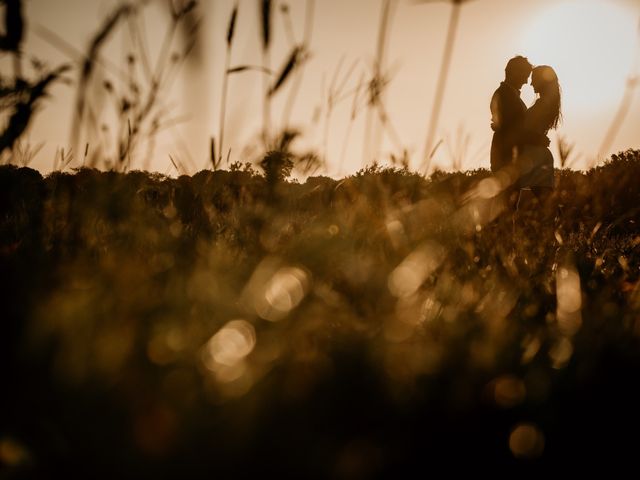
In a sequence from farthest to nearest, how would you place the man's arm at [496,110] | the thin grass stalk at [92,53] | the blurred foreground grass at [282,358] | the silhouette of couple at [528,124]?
the silhouette of couple at [528,124] < the man's arm at [496,110] < the thin grass stalk at [92,53] < the blurred foreground grass at [282,358]

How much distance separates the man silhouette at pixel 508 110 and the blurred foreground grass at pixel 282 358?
8.77 feet

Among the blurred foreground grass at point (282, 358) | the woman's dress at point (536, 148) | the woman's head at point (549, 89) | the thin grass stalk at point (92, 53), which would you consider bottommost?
the blurred foreground grass at point (282, 358)

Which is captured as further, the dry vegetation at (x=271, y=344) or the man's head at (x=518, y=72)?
the man's head at (x=518, y=72)

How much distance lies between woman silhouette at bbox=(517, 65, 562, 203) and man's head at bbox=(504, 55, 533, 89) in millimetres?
115

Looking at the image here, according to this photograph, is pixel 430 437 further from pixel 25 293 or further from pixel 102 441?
pixel 25 293

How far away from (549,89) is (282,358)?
4.24 metres

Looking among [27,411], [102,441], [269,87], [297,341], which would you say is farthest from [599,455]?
[269,87]

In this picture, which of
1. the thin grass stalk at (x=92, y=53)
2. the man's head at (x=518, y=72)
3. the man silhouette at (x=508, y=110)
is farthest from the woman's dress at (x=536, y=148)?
the thin grass stalk at (x=92, y=53)

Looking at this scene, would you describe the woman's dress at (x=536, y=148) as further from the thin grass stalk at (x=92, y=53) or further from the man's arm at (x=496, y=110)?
the thin grass stalk at (x=92, y=53)

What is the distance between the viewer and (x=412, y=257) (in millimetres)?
1537

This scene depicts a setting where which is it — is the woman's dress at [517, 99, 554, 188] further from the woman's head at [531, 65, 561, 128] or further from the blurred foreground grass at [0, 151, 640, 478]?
the blurred foreground grass at [0, 151, 640, 478]

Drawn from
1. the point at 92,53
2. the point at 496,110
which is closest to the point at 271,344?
the point at 92,53

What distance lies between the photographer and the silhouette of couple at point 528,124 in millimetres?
4258

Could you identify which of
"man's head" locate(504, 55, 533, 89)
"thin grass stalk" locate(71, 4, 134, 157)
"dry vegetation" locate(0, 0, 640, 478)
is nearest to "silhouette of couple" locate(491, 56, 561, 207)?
"man's head" locate(504, 55, 533, 89)
